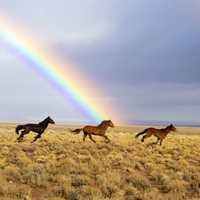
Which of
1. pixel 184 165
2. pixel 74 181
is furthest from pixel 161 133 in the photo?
pixel 74 181

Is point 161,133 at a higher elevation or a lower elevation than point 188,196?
higher

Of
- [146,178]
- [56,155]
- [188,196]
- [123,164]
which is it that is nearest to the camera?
[188,196]

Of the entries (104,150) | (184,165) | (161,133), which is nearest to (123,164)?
(184,165)

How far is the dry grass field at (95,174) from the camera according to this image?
15.4 metres

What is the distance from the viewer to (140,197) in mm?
15039

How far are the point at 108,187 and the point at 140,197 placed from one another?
60.4 inches

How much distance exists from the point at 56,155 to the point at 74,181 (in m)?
7.15

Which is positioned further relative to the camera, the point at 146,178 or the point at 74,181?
the point at 146,178

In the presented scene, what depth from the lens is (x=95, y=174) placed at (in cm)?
1895

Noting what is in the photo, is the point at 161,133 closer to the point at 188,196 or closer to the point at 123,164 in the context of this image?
the point at 123,164

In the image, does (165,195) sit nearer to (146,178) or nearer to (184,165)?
(146,178)

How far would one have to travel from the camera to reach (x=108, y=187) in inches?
638

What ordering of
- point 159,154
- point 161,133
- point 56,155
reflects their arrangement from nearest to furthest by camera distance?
point 56,155 < point 159,154 < point 161,133

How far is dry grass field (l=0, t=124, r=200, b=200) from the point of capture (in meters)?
15.4
